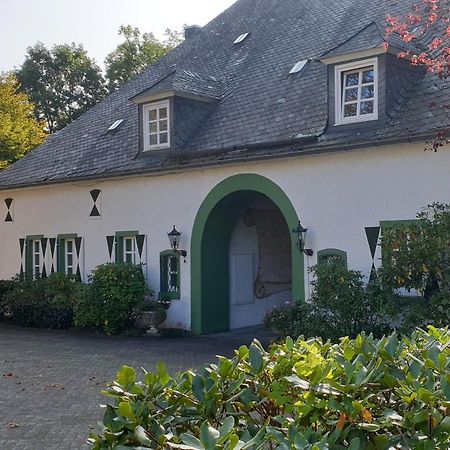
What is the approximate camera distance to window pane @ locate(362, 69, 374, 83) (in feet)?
40.1

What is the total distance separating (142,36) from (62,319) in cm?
2693

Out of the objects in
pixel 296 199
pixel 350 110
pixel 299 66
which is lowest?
pixel 296 199

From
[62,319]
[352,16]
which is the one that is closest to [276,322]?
[62,319]

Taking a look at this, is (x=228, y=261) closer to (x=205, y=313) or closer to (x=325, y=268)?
(x=205, y=313)

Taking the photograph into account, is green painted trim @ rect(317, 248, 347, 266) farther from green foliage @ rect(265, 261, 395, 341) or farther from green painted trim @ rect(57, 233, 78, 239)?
green painted trim @ rect(57, 233, 78, 239)

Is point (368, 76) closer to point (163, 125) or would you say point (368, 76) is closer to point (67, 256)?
point (163, 125)

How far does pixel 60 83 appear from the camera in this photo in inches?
1554

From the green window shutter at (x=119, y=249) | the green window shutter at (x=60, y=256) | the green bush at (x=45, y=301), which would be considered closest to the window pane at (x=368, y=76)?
the green window shutter at (x=119, y=249)

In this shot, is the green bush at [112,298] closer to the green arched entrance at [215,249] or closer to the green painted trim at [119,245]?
the green painted trim at [119,245]

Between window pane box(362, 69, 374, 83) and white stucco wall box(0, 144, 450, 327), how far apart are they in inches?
58.1

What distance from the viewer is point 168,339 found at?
1391cm

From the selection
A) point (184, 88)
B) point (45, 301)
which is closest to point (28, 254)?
point (45, 301)

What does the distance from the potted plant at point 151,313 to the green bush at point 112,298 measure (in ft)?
0.53

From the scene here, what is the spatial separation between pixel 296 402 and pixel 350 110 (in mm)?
10023
